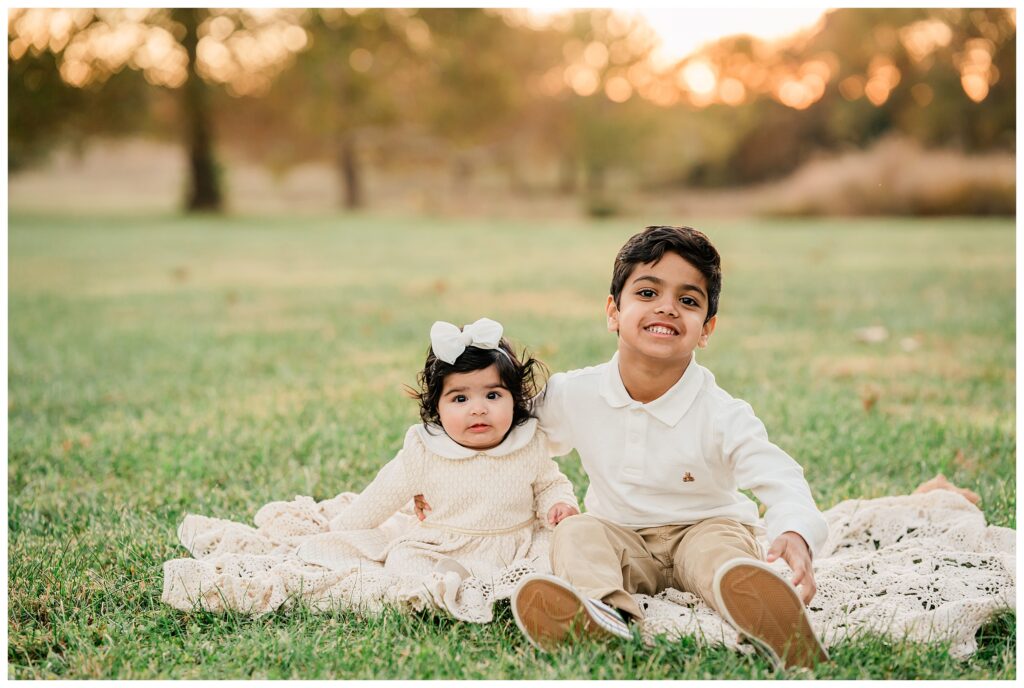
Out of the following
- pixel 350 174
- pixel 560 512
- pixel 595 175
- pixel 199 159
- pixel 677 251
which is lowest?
pixel 560 512

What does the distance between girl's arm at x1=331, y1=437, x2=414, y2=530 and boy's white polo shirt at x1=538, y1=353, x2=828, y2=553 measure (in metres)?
0.50

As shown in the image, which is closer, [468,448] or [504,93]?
[468,448]

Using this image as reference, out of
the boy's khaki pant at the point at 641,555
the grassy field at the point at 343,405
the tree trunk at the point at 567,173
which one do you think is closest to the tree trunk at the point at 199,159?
the tree trunk at the point at 567,173

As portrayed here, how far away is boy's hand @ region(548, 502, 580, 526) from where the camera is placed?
9.16 feet

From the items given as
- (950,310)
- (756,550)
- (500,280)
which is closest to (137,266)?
(500,280)

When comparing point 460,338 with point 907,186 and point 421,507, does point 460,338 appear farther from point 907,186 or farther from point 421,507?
point 907,186

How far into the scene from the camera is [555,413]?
2.82 metres

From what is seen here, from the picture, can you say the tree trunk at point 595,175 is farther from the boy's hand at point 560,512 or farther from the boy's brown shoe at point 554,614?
the boy's brown shoe at point 554,614

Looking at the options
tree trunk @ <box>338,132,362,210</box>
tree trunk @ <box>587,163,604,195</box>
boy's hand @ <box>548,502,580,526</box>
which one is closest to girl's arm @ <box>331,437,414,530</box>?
boy's hand @ <box>548,502,580,526</box>

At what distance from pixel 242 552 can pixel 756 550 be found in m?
1.47

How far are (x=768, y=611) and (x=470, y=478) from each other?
0.95 m

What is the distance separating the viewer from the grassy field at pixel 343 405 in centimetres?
229

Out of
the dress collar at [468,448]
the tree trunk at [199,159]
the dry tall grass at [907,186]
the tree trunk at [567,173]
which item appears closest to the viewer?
the dress collar at [468,448]

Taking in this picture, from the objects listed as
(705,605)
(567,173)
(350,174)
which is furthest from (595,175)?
(705,605)
